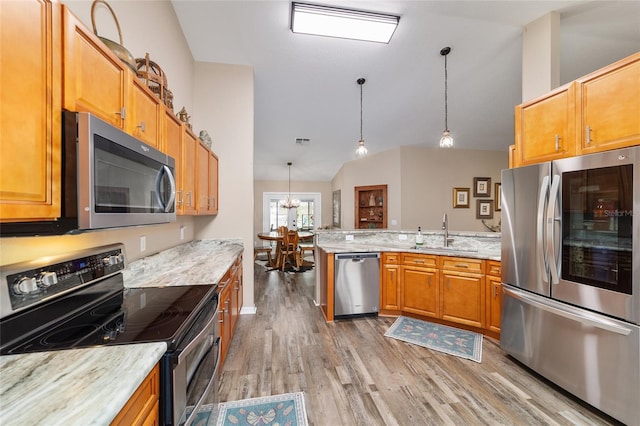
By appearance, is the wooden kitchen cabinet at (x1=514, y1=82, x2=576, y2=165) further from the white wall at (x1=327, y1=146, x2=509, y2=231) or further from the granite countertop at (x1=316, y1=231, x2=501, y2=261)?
the white wall at (x1=327, y1=146, x2=509, y2=231)

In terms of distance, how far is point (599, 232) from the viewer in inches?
65.9

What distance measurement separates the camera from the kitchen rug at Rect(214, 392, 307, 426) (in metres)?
1.61

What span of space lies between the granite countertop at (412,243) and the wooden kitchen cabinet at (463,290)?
0.12 metres

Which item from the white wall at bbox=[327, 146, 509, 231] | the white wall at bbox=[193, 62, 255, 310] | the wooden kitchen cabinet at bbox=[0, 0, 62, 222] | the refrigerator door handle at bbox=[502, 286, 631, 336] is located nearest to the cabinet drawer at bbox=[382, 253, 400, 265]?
the refrigerator door handle at bbox=[502, 286, 631, 336]

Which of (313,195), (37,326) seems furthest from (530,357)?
(313,195)

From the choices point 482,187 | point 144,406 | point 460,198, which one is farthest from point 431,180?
point 144,406

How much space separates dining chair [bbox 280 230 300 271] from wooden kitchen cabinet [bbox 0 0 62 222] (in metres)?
4.87

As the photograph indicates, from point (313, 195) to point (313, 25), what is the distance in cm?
643

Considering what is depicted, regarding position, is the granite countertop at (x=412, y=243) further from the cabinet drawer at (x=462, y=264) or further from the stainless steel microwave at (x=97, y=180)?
the stainless steel microwave at (x=97, y=180)

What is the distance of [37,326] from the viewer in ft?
3.10

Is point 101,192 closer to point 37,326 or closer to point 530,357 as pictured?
point 37,326

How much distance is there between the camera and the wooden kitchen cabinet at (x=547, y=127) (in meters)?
1.83

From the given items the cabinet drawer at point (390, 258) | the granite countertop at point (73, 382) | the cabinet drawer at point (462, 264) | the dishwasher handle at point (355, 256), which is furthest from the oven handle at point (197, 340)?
the cabinet drawer at point (462, 264)

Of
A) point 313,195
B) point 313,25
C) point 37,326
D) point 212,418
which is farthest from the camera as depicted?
point 313,195
